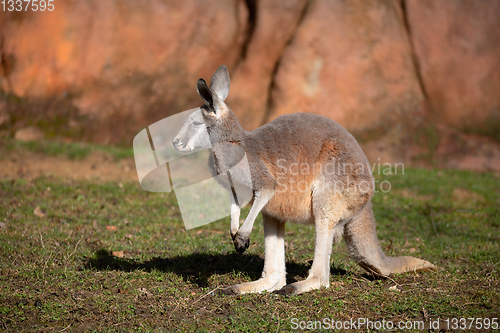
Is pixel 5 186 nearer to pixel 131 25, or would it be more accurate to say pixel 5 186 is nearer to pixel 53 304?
pixel 53 304

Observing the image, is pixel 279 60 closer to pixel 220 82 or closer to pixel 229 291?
pixel 220 82

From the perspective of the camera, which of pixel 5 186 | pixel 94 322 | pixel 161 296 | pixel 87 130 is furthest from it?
pixel 87 130

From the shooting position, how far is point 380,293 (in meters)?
3.82

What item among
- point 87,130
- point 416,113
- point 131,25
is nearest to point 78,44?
point 131,25

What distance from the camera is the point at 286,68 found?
33.4 feet

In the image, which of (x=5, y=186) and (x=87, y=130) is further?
(x=87, y=130)

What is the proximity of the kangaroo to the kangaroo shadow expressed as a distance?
490mm

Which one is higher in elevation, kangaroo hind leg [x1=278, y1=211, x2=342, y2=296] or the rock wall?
the rock wall

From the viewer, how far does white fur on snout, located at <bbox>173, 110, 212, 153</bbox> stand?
12.1ft

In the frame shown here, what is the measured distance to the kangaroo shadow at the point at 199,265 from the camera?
14.1 feet

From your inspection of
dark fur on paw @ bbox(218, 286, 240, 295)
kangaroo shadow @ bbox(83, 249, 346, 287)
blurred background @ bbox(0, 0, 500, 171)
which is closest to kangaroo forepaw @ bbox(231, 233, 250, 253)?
dark fur on paw @ bbox(218, 286, 240, 295)

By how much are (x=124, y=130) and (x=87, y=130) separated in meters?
0.71

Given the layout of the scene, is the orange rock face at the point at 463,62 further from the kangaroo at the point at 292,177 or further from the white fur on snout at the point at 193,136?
the white fur on snout at the point at 193,136

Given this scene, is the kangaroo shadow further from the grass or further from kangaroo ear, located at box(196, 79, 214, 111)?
kangaroo ear, located at box(196, 79, 214, 111)
